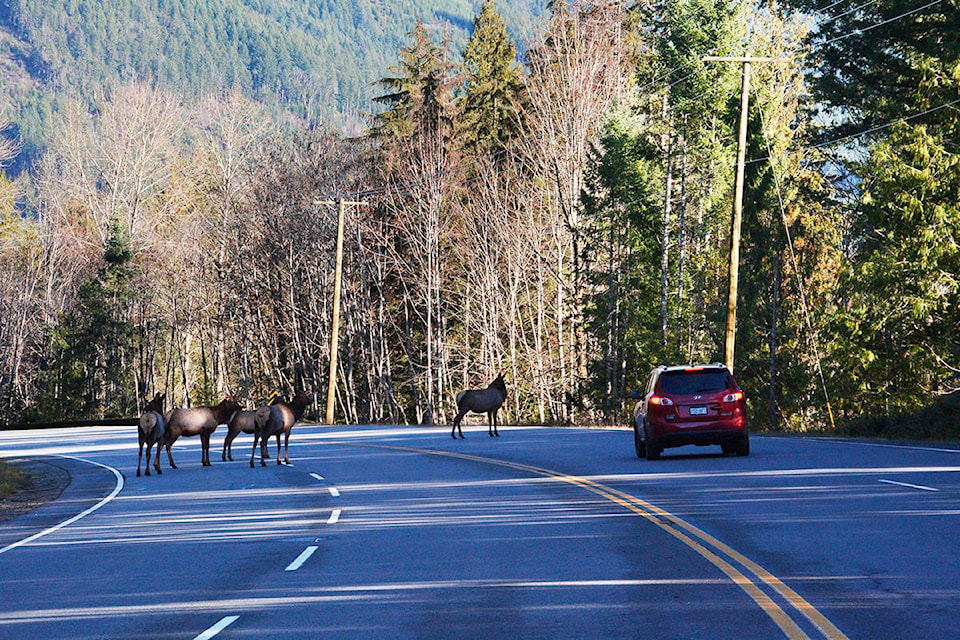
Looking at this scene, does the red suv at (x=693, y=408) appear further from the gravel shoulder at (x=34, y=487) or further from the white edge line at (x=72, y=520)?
the gravel shoulder at (x=34, y=487)

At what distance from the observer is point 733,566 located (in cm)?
1227

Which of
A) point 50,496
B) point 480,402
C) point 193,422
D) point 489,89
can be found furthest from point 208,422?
point 489,89

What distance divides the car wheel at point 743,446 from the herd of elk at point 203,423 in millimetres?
10546

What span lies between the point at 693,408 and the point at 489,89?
57.9 m

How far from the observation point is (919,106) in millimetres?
43156

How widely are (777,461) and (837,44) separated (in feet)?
92.2

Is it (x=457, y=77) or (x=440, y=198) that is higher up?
(x=457, y=77)

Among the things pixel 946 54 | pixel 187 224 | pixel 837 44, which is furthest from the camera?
pixel 187 224

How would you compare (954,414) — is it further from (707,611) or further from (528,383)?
(528,383)

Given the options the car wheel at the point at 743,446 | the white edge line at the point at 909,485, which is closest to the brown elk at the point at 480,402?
the car wheel at the point at 743,446

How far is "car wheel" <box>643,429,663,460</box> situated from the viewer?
26.0 metres

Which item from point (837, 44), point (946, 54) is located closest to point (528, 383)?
point (837, 44)

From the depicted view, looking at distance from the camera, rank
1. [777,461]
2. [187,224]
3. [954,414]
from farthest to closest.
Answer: [187,224] → [954,414] → [777,461]

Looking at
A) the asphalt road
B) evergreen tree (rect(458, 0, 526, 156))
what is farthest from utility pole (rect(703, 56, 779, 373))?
evergreen tree (rect(458, 0, 526, 156))
